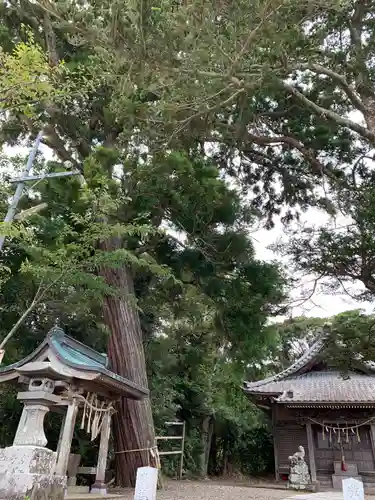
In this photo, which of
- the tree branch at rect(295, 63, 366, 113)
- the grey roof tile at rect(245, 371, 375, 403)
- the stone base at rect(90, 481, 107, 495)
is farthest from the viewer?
the grey roof tile at rect(245, 371, 375, 403)

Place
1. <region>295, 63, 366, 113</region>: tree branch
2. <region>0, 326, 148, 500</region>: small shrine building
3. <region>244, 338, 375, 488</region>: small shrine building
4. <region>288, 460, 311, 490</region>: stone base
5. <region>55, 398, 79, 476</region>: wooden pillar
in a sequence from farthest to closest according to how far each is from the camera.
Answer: <region>244, 338, 375, 488</region>: small shrine building → <region>288, 460, 311, 490</region>: stone base → <region>55, 398, 79, 476</region>: wooden pillar → <region>295, 63, 366, 113</region>: tree branch → <region>0, 326, 148, 500</region>: small shrine building

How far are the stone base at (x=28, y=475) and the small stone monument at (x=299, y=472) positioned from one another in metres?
7.52

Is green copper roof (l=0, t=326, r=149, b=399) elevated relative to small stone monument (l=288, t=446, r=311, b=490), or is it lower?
elevated

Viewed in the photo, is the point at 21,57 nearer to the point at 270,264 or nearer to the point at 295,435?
the point at 270,264

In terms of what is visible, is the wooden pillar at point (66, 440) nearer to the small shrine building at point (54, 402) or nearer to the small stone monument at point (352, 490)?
the small shrine building at point (54, 402)

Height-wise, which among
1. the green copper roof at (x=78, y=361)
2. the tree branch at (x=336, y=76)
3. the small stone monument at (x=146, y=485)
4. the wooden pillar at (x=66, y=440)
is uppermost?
the tree branch at (x=336, y=76)

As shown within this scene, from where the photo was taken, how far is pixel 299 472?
985 centimetres

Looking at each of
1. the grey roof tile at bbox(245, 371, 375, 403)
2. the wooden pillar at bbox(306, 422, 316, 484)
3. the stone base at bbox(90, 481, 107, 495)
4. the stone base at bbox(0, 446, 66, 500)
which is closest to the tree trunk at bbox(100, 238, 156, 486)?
the stone base at bbox(90, 481, 107, 495)

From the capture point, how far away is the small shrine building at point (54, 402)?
11.8 ft

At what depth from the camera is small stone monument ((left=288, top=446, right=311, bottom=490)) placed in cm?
962

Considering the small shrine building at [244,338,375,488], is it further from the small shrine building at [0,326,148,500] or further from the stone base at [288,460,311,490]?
the small shrine building at [0,326,148,500]

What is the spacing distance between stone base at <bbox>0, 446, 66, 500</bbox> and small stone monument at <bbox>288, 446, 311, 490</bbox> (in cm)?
752

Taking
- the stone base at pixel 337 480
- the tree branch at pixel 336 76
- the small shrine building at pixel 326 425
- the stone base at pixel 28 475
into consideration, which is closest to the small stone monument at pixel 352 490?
the stone base at pixel 28 475

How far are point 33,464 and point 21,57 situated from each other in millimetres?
3498
